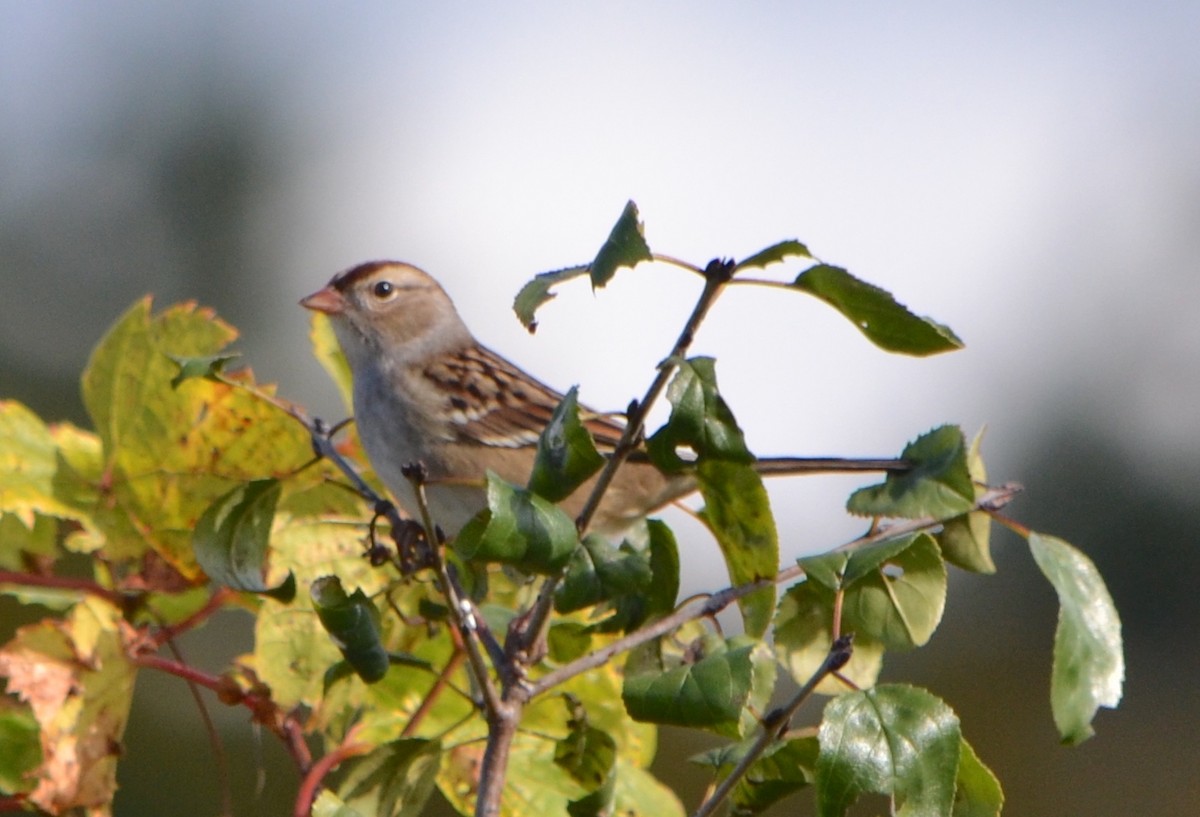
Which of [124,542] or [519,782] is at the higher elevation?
[124,542]

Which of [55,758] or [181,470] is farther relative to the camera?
[181,470]

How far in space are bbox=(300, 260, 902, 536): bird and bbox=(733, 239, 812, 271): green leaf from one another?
989 millimetres

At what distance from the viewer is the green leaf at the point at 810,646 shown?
1.21 metres

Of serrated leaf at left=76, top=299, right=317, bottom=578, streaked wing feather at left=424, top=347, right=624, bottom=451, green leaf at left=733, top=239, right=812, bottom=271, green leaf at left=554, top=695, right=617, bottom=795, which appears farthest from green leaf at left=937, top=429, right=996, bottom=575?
streaked wing feather at left=424, top=347, right=624, bottom=451

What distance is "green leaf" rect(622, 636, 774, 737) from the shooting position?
3.31ft

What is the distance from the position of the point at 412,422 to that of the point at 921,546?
1.56 metres

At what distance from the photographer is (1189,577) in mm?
9586

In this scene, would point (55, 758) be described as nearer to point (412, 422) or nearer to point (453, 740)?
point (453, 740)

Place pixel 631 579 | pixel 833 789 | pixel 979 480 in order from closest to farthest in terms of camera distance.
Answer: pixel 833 789 → pixel 631 579 → pixel 979 480

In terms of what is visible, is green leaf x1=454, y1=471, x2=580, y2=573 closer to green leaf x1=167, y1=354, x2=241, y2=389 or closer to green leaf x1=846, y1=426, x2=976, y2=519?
green leaf x1=846, y1=426, x2=976, y2=519

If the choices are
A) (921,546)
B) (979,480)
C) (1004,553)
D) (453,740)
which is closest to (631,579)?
(921,546)

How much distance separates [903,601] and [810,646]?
0.15 metres

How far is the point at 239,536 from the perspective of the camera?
126cm

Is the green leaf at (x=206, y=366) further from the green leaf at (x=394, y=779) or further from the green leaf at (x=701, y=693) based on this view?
the green leaf at (x=701, y=693)
